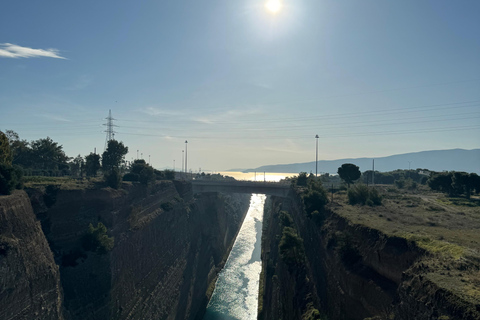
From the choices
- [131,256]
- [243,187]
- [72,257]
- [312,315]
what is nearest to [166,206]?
[131,256]

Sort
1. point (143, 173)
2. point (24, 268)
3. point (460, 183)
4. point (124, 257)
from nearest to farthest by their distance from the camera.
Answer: point (24, 268)
point (124, 257)
point (460, 183)
point (143, 173)

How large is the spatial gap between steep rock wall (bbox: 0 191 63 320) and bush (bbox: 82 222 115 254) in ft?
13.3

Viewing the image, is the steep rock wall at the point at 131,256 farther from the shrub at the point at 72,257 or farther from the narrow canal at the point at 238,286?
the narrow canal at the point at 238,286

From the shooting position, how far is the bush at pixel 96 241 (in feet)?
114

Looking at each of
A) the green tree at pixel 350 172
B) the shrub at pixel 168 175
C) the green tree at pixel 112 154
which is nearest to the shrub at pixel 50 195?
the green tree at pixel 112 154

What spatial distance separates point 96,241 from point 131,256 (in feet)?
23.2

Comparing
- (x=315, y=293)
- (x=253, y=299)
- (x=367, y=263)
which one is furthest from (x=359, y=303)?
(x=253, y=299)

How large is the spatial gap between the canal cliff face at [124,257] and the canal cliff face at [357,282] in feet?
54.2

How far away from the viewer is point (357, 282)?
871 inches

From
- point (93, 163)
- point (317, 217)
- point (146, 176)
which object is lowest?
point (317, 217)

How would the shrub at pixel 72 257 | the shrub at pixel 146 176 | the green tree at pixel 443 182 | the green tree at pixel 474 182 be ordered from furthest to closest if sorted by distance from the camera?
1. the shrub at pixel 146 176
2. the green tree at pixel 443 182
3. the green tree at pixel 474 182
4. the shrub at pixel 72 257

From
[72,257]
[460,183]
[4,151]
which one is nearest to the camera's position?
[72,257]

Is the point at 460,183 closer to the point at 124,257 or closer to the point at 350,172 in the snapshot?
the point at 350,172

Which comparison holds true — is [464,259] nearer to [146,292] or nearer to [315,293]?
[315,293]
